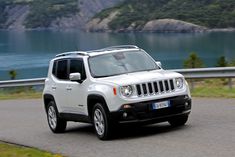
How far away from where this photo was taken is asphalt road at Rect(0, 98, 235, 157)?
810 centimetres

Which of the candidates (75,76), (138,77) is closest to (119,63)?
(75,76)

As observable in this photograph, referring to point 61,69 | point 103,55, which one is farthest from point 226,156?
point 61,69

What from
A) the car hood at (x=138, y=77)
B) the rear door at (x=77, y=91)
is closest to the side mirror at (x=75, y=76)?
the rear door at (x=77, y=91)

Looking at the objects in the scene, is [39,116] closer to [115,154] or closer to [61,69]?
[61,69]

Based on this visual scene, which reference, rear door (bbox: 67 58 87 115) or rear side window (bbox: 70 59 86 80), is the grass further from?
rear side window (bbox: 70 59 86 80)

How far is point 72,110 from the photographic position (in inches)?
437

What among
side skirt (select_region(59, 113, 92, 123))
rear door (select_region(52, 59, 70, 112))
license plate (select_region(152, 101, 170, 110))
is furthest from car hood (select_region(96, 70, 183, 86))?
rear door (select_region(52, 59, 70, 112))

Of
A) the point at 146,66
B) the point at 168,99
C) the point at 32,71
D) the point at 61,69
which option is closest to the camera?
the point at 168,99

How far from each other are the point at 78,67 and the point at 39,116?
5.53 metres

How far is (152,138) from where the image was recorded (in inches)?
375

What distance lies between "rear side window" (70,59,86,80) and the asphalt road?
3.89 ft

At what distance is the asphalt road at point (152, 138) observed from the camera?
810cm

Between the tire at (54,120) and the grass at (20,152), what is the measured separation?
159cm

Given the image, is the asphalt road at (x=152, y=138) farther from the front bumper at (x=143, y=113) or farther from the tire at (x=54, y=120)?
the front bumper at (x=143, y=113)
